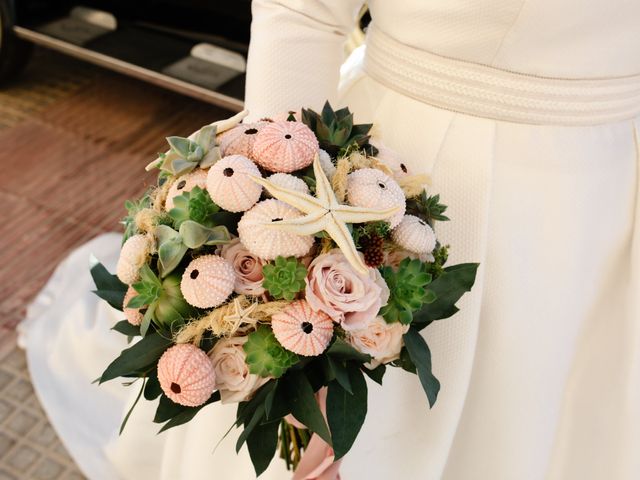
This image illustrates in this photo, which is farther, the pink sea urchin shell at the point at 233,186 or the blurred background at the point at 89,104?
the blurred background at the point at 89,104

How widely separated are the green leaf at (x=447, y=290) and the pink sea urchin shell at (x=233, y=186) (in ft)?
0.70

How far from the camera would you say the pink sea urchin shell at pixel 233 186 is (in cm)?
59

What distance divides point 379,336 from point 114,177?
5.79ft

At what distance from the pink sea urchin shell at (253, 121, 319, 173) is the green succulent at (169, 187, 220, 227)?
0.23 ft

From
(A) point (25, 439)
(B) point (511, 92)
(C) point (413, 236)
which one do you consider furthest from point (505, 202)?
(A) point (25, 439)

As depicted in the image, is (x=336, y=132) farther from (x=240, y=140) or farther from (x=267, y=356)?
(x=267, y=356)

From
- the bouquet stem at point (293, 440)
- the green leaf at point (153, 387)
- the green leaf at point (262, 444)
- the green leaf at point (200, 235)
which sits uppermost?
the green leaf at point (200, 235)

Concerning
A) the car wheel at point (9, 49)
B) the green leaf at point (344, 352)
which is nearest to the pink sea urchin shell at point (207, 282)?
the green leaf at point (344, 352)

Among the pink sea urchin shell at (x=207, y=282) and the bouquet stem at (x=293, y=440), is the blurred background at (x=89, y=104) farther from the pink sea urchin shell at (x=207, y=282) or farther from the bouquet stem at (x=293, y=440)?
the pink sea urchin shell at (x=207, y=282)

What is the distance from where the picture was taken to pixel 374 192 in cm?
62

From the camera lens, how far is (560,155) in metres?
0.83

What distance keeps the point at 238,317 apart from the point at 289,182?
0.45 feet

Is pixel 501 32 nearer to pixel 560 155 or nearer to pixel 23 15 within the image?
pixel 560 155

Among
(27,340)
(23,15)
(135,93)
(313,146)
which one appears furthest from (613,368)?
(23,15)
